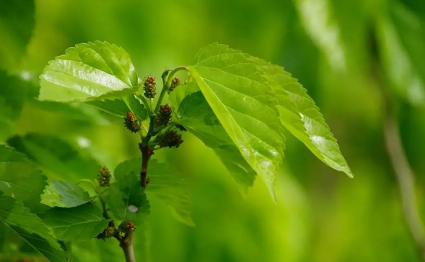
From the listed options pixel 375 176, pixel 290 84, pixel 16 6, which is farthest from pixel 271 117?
pixel 375 176

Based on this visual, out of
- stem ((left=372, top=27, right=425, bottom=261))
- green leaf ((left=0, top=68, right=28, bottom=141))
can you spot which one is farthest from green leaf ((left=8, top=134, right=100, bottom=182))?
stem ((left=372, top=27, right=425, bottom=261))

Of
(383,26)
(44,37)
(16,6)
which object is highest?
(383,26)

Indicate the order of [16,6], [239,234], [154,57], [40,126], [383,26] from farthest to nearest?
1. [239,234]
2. [154,57]
3. [383,26]
4. [40,126]
5. [16,6]

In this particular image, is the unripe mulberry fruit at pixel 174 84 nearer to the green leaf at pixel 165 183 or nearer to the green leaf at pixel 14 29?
the green leaf at pixel 165 183

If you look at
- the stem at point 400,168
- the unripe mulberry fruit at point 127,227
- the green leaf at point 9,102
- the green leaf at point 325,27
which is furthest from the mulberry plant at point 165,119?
the stem at point 400,168

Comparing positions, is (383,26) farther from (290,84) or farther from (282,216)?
(290,84)

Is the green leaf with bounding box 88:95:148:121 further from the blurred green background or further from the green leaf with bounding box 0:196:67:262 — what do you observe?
the blurred green background

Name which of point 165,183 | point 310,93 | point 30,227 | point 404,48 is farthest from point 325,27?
point 30,227
